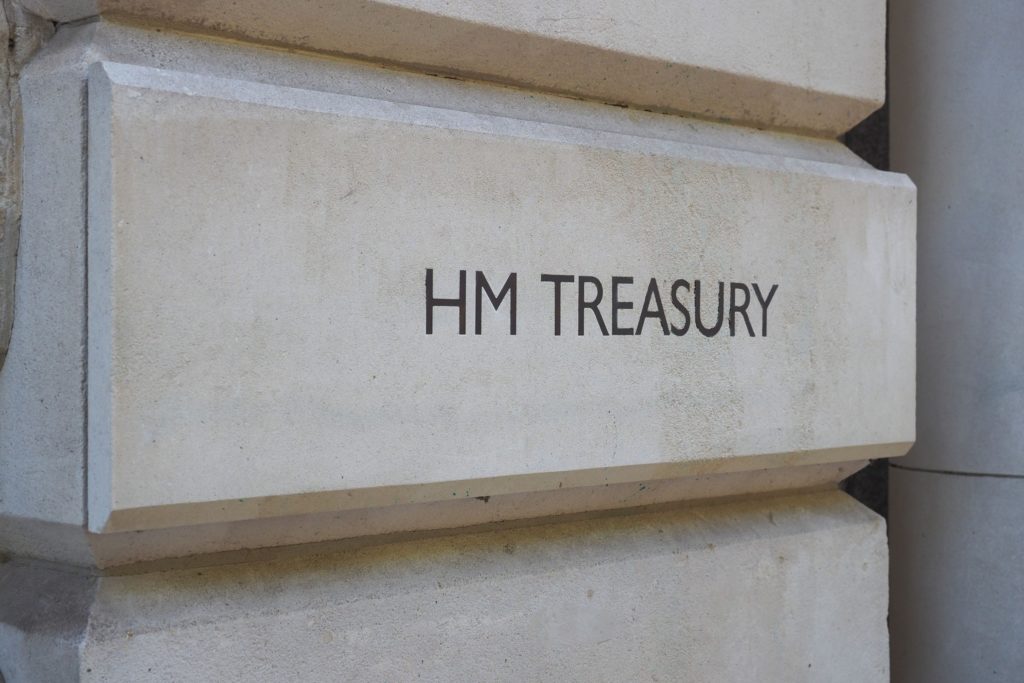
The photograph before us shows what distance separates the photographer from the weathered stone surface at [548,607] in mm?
2188

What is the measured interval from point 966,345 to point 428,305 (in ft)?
6.84

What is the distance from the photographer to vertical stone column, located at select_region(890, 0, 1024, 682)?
3658 mm

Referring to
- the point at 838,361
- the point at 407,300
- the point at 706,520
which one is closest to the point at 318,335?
the point at 407,300

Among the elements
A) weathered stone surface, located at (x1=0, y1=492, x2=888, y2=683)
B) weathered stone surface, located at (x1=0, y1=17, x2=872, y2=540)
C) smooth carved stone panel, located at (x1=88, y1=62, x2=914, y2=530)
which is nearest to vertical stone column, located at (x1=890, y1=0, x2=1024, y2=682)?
weathered stone surface, located at (x1=0, y1=492, x2=888, y2=683)

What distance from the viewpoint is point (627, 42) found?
9.55 ft

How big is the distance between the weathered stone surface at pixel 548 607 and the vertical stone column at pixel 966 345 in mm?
309

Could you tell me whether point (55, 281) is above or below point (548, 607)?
above

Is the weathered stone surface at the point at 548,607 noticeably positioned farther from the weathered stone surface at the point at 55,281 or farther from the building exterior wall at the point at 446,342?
the weathered stone surface at the point at 55,281

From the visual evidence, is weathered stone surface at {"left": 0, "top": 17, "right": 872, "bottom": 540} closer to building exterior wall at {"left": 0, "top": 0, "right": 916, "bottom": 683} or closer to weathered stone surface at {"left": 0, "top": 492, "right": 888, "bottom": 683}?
building exterior wall at {"left": 0, "top": 0, "right": 916, "bottom": 683}

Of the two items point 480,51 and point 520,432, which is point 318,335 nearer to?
point 520,432

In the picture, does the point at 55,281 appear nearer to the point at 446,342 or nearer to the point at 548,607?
the point at 446,342

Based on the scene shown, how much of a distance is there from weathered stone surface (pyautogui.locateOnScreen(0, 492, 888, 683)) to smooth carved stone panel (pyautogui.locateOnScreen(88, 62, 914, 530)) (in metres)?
0.18

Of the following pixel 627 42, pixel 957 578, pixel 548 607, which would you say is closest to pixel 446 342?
pixel 548 607

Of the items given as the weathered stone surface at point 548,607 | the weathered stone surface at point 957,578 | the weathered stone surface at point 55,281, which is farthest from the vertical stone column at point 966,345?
the weathered stone surface at point 55,281
